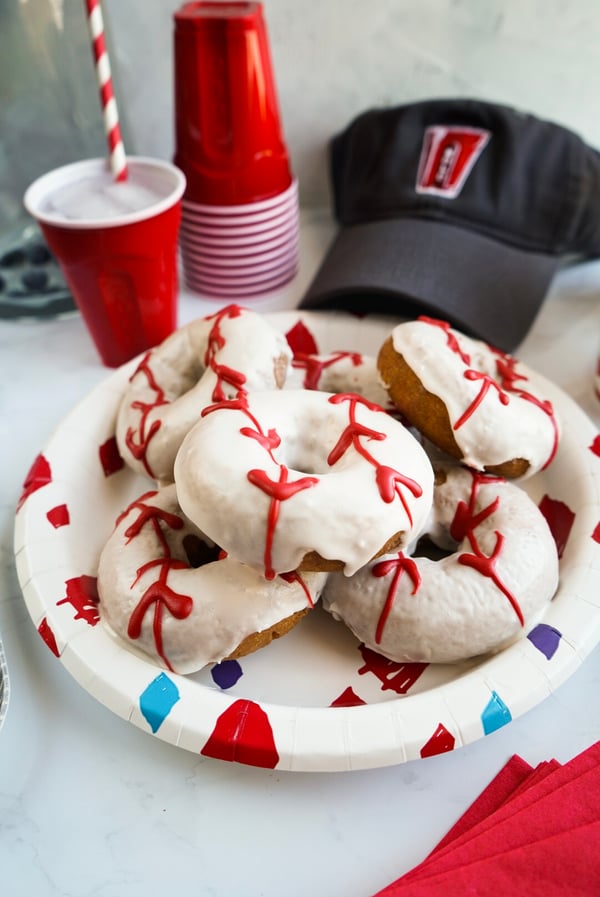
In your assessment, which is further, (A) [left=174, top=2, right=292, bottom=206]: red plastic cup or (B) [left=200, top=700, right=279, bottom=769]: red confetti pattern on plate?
(A) [left=174, top=2, right=292, bottom=206]: red plastic cup

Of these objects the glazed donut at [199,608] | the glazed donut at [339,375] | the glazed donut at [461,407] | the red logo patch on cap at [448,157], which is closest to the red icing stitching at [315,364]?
the glazed donut at [339,375]

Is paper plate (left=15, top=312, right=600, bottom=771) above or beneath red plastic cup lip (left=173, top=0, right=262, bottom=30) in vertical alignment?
beneath

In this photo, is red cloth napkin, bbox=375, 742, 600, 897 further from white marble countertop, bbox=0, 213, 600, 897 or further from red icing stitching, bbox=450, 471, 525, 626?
red icing stitching, bbox=450, 471, 525, 626

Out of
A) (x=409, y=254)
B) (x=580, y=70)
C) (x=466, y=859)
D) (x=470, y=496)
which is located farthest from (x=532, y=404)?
(x=580, y=70)

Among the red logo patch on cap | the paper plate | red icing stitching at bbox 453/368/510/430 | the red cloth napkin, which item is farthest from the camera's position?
the red logo patch on cap

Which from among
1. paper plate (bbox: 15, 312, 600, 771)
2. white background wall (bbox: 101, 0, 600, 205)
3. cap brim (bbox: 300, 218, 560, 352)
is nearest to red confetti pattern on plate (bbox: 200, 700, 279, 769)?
paper plate (bbox: 15, 312, 600, 771)

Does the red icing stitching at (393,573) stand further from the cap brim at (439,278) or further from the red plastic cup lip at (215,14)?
the red plastic cup lip at (215,14)

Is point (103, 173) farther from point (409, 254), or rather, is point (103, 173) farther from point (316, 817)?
point (316, 817)
